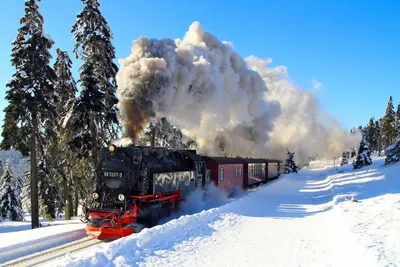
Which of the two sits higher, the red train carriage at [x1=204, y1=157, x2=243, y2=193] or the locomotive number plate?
the locomotive number plate

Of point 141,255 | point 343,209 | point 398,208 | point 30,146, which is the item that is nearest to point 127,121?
point 30,146

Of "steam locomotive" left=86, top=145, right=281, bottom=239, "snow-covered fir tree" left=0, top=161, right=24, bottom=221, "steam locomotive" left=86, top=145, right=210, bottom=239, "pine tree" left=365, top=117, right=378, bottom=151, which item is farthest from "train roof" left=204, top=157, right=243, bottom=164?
"pine tree" left=365, top=117, right=378, bottom=151

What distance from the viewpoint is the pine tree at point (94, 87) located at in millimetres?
16734

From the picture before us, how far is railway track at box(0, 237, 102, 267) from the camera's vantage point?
25.1 feet

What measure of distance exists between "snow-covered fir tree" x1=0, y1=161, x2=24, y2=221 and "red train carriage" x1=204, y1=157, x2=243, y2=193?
73.9 ft

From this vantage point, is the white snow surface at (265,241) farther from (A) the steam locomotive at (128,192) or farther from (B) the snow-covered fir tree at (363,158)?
(B) the snow-covered fir tree at (363,158)

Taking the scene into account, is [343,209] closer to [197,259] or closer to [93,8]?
[197,259]

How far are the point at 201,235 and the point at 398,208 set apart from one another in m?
6.76

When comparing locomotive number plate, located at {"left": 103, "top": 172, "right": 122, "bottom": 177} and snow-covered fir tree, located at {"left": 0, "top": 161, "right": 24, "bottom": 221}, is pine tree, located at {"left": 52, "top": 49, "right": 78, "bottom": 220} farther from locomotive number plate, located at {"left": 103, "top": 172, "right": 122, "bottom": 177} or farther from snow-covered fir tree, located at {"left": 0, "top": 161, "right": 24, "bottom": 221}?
snow-covered fir tree, located at {"left": 0, "top": 161, "right": 24, "bottom": 221}

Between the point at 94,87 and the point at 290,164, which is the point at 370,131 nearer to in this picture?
the point at 290,164

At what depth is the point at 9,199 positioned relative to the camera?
31.8m

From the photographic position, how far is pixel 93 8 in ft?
58.2

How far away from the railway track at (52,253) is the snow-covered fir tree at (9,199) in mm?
26203

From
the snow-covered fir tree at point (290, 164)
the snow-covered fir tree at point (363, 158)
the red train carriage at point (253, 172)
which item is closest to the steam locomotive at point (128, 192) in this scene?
the red train carriage at point (253, 172)
